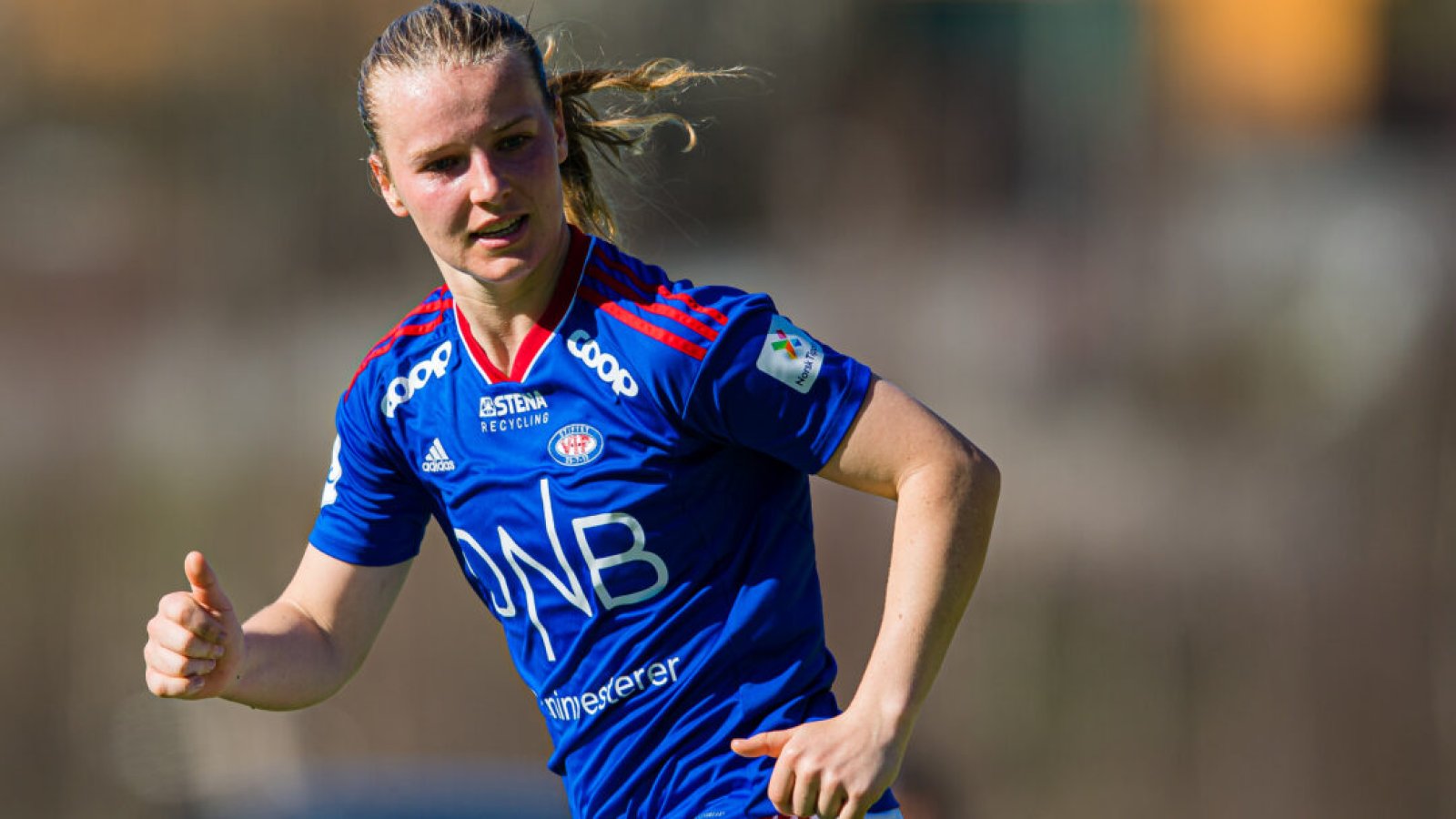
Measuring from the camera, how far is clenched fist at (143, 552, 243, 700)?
165 cm

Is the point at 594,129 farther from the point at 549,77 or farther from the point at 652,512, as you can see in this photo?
the point at 652,512

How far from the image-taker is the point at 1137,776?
3963 millimetres

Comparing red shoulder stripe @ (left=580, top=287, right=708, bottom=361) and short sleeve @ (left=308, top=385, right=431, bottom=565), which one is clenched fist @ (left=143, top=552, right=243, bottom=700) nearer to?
short sleeve @ (left=308, top=385, right=431, bottom=565)

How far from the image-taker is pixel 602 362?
1.70 meters

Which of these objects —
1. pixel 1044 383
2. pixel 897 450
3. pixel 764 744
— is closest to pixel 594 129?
pixel 897 450

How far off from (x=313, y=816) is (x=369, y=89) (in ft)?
9.88

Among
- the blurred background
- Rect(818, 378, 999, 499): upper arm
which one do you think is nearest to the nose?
Rect(818, 378, 999, 499): upper arm

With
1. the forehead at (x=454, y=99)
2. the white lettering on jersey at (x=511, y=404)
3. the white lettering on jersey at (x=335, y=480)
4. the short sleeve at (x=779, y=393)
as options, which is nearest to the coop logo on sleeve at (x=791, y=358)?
the short sleeve at (x=779, y=393)

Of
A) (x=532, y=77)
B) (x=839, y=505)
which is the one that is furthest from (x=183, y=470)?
(x=532, y=77)

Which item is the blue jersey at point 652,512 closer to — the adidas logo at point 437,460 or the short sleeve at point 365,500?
the adidas logo at point 437,460

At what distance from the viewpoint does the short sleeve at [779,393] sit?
Result: 5.34 feet

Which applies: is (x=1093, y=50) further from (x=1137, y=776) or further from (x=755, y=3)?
(x=1137, y=776)

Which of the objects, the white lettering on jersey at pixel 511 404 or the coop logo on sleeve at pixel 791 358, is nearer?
the coop logo on sleeve at pixel 791 358

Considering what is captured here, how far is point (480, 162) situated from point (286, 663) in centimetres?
70
